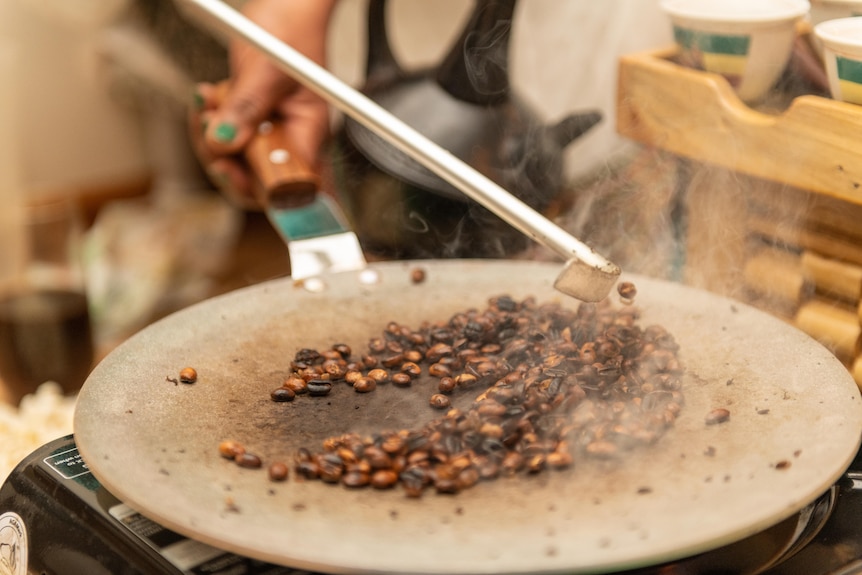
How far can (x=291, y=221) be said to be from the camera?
139cm

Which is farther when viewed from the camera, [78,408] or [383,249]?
[383,249]

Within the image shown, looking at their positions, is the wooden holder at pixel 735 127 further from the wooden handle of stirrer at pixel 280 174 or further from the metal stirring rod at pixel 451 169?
the wooden handle of stirrer at pixel 280 174

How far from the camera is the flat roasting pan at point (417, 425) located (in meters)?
0.77

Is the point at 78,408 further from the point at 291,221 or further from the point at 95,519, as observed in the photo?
the point at 291,221

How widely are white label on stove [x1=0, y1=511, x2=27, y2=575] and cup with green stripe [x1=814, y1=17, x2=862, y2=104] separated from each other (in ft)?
3.42

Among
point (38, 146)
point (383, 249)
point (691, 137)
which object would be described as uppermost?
point (691, 137)

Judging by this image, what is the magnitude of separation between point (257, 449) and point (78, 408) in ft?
0.61

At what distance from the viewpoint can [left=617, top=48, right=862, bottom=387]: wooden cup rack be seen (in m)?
1.18

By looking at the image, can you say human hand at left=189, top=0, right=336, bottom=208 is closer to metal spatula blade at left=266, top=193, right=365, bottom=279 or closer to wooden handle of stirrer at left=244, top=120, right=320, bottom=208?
wooden handle of stirrer at left=244, top=120, right=320, bottom=208

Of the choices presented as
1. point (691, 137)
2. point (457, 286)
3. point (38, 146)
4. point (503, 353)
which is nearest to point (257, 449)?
point (503, 353)

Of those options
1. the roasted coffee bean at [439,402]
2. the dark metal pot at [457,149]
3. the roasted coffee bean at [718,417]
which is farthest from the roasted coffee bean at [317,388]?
the dark metal pot at [457,149]

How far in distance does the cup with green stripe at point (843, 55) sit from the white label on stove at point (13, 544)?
3.42 ft

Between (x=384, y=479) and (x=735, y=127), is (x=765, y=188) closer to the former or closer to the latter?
(x=735, y=127)

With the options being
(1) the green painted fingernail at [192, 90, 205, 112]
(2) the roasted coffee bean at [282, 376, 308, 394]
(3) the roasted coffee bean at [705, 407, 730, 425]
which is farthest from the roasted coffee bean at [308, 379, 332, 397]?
(1) the green painted fingernail at [192, 90, 205, 112]
